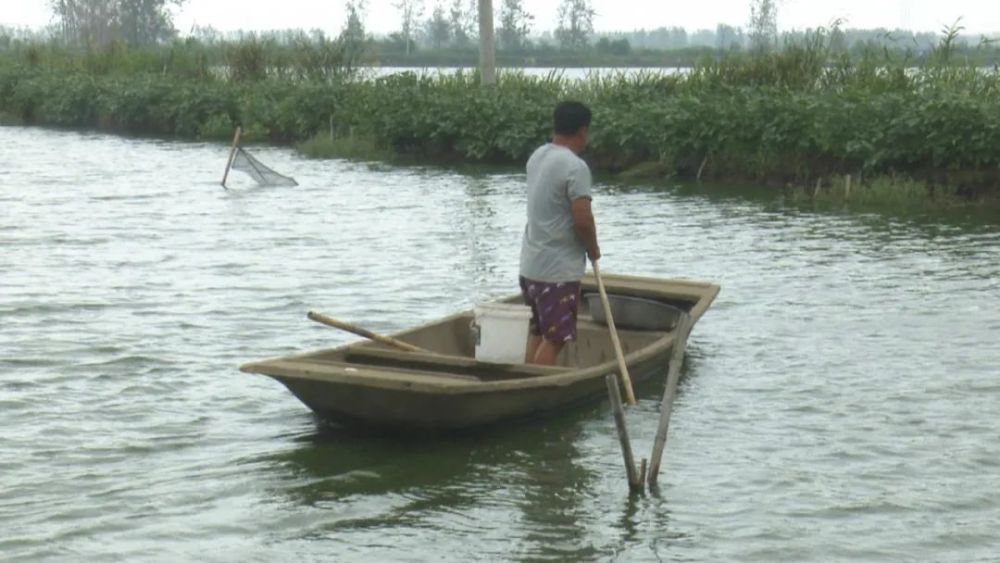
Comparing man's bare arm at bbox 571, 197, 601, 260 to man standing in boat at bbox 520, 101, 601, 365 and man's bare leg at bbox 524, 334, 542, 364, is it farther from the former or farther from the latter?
man's bare leg at bbox 524, 334, 542, 364

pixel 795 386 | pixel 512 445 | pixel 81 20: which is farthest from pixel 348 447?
pixel 81 20

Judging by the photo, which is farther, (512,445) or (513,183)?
(513,183)

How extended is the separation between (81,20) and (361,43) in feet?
122

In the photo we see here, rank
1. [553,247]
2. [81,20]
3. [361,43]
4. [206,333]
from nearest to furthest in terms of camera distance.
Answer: [553,247], [206,333], [361,43], [81,20]

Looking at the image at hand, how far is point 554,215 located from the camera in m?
9.80

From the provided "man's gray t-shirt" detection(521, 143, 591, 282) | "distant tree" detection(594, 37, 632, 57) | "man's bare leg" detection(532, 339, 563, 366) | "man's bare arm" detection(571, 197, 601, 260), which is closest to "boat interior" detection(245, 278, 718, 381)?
"man's bare leg" detection(532, 339, 563, 366)

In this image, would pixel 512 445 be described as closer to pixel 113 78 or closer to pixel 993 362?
pixel 993 362

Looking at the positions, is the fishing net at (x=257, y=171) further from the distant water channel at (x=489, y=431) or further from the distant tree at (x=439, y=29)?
the distant tree at (x=439, y=29)

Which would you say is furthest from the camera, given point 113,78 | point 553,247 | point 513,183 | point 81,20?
point 81,20

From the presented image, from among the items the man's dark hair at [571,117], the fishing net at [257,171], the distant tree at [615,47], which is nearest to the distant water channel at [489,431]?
the man's dark hair at [571,117]

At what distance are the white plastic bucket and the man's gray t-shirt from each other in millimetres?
274

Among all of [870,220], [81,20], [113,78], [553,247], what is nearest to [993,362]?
[553,247]

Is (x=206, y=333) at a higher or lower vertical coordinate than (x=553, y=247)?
lower

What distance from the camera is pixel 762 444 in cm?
947
